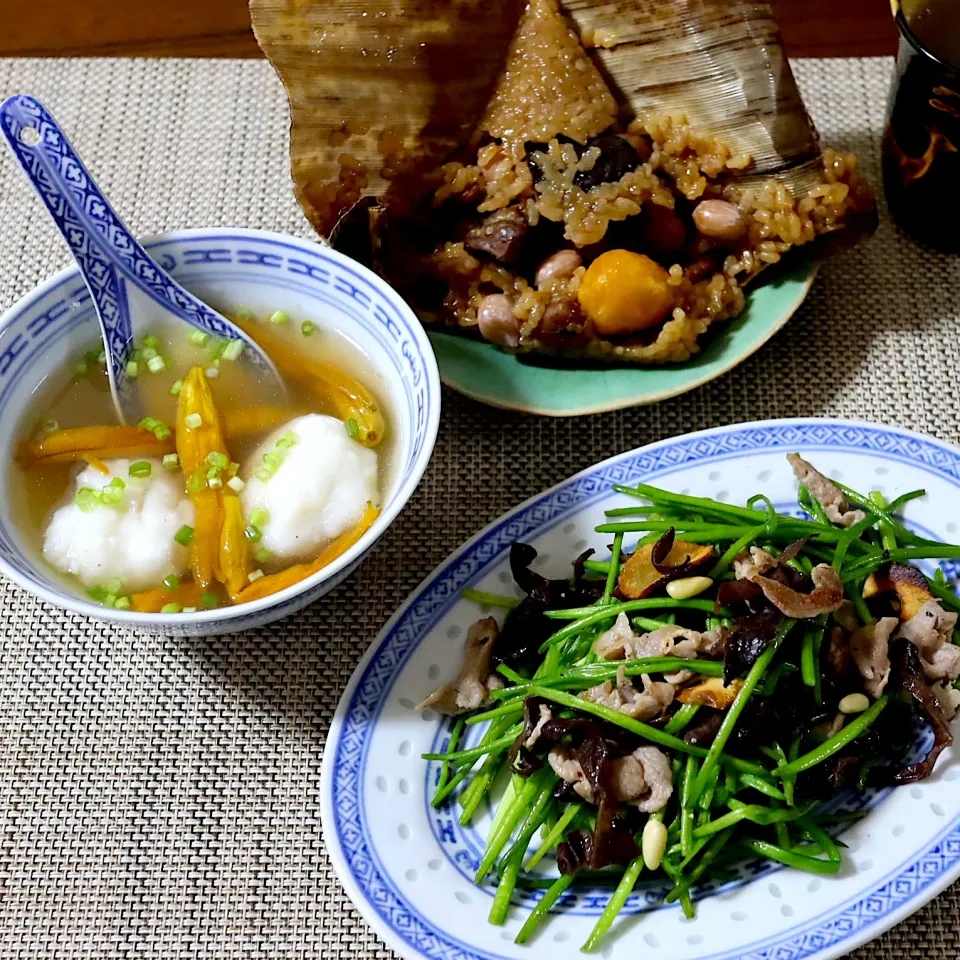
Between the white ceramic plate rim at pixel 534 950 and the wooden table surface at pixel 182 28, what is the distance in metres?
1.24

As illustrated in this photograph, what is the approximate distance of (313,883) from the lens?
154cm

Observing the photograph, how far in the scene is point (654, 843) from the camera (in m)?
1.36

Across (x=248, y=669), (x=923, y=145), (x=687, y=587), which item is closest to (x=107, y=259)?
(x=248, y=669)

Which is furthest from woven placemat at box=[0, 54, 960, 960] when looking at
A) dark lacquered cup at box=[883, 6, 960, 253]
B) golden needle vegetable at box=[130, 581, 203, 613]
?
golden needle vegetable at box=[130, 581, 203, 613]

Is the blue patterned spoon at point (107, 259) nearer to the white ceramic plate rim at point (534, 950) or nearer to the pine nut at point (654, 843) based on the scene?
the white ceramic plate rim at point (534, 950)

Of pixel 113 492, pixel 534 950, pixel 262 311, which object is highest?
pixel 262 311

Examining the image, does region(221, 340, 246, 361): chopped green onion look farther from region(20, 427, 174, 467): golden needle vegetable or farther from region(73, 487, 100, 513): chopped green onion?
region(73, 487, 100, 513): chopped green onion

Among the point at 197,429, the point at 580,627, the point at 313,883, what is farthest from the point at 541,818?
the point at 197,429

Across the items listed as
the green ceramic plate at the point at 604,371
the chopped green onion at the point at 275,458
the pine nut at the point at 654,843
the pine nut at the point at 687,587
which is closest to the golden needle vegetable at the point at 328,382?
the chopped green onion at the point at 275,458

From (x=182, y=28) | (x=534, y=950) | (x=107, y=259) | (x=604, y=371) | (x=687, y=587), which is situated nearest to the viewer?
(x=534, y=950)

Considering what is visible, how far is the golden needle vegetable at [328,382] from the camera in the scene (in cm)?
167

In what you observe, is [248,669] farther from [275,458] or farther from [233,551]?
[275,458]

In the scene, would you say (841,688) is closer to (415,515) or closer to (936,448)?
(936,448)

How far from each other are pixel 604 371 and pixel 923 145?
2.55 feet
